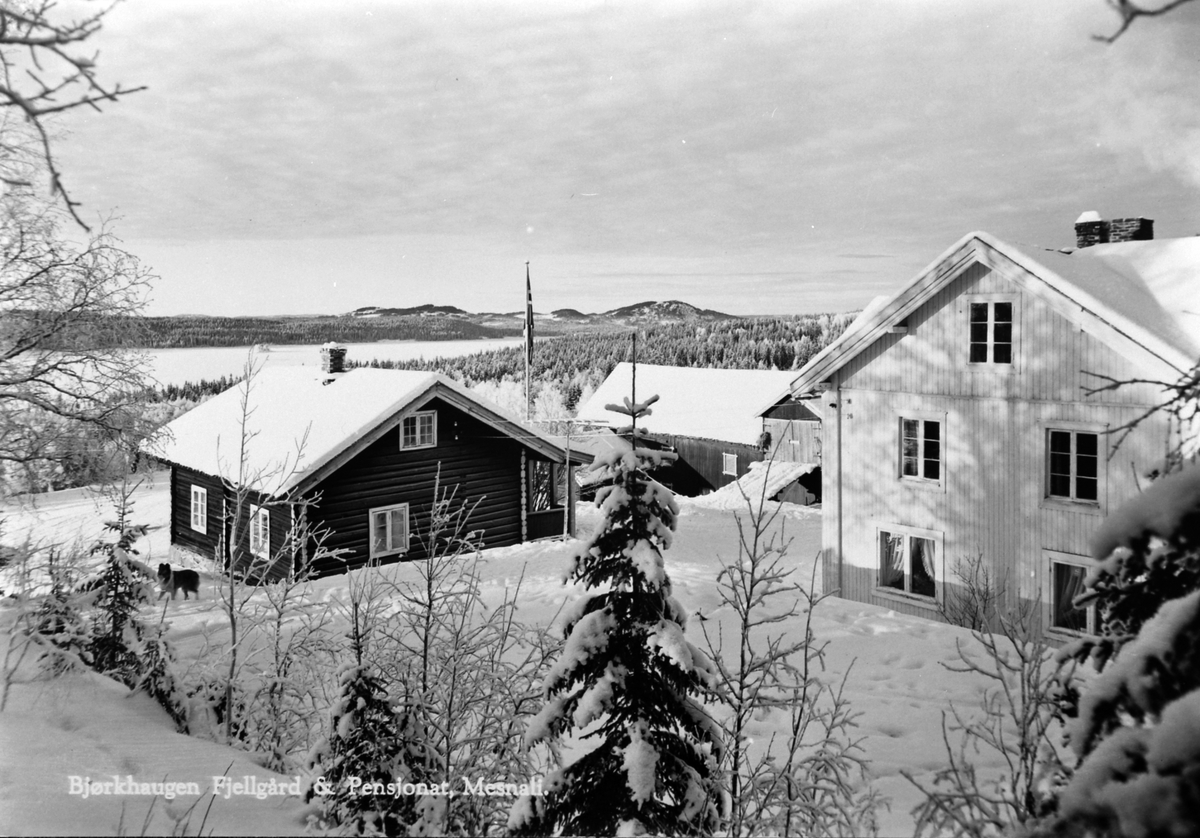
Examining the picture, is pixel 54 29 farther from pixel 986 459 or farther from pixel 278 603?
pixel 986 459

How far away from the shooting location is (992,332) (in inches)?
507

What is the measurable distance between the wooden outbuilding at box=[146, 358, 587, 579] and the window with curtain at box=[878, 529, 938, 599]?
314 inches

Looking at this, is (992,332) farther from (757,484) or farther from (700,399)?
(700,399)

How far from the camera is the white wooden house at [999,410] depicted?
455 inches

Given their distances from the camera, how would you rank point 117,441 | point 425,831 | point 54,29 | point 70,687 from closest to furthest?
1. point 54,29
2. point 425,831
3. point 70,687
4. point 117,441

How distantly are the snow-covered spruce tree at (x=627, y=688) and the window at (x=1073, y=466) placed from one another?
1010 centimetres

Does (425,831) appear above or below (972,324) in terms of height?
below

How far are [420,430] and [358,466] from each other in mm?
1796

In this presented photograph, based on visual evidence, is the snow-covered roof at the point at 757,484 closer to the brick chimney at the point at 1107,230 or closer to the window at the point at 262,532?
the brick chimney at the point at 1107,230

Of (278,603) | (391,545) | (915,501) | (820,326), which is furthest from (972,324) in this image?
(820,326)

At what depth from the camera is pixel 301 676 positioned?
7.84 meters

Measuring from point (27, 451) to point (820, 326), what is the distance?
50.5 metres

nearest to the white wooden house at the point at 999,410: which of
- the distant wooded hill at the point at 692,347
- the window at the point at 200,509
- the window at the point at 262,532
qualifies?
the window at the point at 262,532

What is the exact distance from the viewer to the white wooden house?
11.6 meters
